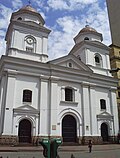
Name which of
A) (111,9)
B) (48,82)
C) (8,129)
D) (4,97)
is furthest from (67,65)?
(111,9)

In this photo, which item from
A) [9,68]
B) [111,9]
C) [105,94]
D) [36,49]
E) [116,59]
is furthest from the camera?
[116,59]

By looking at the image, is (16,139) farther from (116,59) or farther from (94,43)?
(116,59)

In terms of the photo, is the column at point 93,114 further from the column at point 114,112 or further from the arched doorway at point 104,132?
the column at point 114,112

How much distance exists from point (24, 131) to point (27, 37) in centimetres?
1207

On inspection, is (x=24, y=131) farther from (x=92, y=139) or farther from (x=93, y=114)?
(x=93, y=114)

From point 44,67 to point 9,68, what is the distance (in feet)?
14.1

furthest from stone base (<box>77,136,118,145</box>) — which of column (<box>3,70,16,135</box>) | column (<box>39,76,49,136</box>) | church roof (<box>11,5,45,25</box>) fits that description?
church roof (<box>11,5,45,25</box>)

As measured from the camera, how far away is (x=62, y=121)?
22859 millimetres

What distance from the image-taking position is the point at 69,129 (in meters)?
23.0

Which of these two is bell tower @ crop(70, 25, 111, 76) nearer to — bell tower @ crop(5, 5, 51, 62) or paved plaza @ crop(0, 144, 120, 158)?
bell tower @ crop(5, 5, 51, 62)

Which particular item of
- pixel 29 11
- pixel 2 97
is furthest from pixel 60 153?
pixel 29 11

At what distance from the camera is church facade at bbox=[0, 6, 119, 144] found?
20438 millimetres

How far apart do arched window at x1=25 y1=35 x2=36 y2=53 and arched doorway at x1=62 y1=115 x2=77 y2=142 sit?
9.84m

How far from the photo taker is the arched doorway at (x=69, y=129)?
22.5 meters
